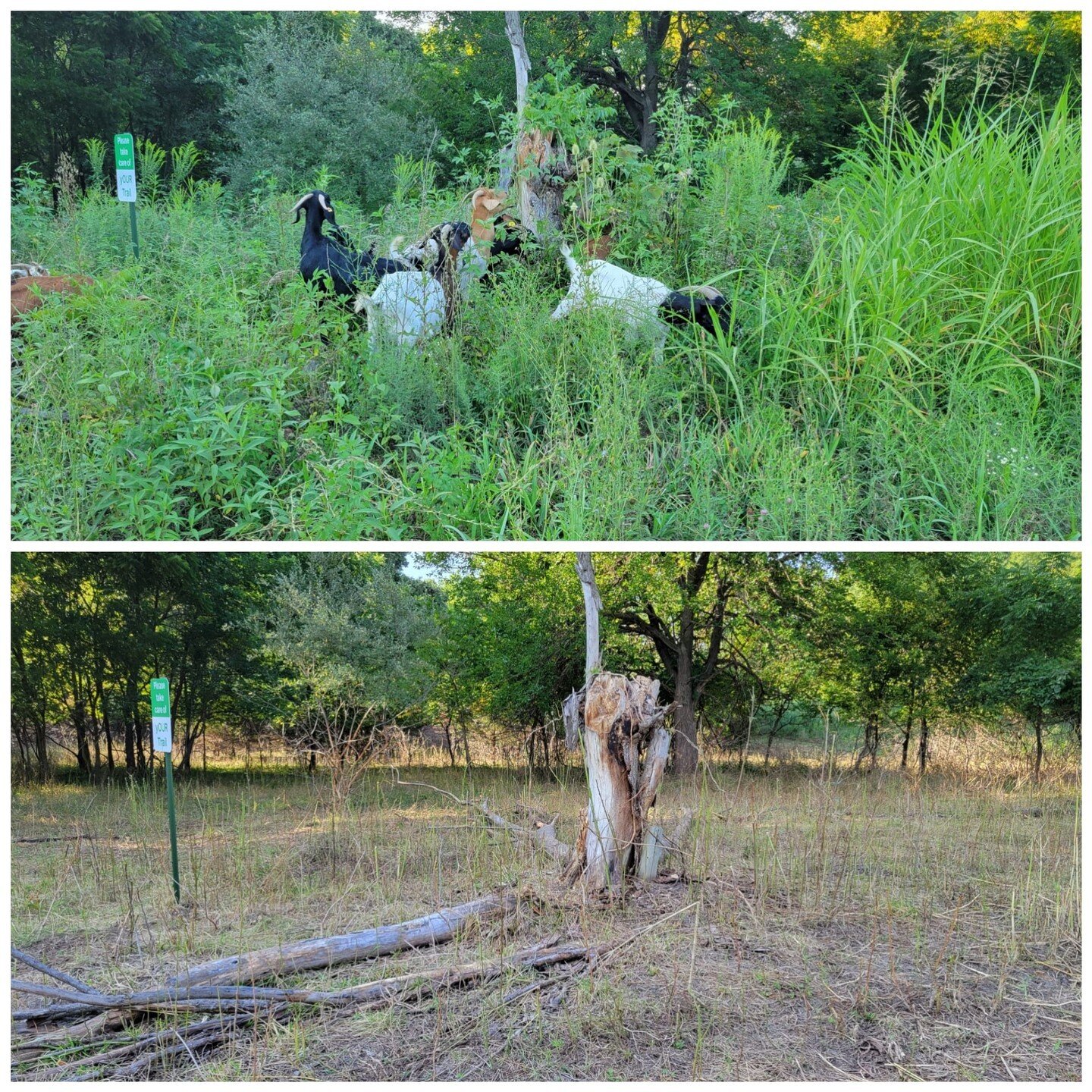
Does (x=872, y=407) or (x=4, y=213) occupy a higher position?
(x=4, y=213)

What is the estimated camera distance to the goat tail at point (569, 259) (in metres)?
4.48

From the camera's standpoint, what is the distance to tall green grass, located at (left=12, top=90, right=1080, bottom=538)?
11.2 feet

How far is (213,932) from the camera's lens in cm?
454

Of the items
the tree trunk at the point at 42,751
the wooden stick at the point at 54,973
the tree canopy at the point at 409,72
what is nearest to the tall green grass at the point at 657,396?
the wooden stick at the point at 54,973

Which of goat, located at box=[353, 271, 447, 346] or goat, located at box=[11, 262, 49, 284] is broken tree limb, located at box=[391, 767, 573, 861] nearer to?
goat, located at box=[353, 271, 447, 346]

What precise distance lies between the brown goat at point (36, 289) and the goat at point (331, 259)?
1.10 meters

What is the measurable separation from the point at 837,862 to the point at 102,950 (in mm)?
3961

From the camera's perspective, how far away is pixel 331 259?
15.7 feet

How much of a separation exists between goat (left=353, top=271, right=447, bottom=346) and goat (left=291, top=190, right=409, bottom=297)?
15 cm

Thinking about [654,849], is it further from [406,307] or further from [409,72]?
[409,72]

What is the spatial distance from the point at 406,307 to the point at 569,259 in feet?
2.75

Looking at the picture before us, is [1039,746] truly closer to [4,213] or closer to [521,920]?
[521,920]

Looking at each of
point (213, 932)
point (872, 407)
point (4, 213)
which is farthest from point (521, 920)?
point (4, 213)

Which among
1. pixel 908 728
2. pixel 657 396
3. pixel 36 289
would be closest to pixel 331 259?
pixel 36 289
